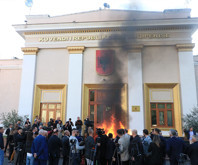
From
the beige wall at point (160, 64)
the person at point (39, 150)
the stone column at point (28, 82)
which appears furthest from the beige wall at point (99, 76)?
the person at point (39, 150)

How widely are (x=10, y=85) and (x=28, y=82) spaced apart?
315 centimetres

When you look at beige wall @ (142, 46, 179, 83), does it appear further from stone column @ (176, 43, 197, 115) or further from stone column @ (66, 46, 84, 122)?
stone column @ (66, 46, 84, 122)

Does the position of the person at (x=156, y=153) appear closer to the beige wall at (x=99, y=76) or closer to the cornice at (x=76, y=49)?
the beige wall at (x=99, y=76)

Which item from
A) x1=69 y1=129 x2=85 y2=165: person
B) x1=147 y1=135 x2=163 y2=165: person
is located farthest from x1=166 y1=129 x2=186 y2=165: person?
x1=69 y1=129 x2=85 y2=165: person

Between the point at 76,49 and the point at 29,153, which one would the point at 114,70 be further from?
the point at 29,153

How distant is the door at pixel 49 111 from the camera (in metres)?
16.3

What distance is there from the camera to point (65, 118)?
15.5 metres

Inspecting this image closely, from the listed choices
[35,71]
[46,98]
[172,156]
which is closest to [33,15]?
[35,71]

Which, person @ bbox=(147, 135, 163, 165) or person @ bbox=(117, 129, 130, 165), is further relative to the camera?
person @ bbox=(117, 129, 130, 165)

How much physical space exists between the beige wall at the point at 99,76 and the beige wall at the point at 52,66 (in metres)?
1.71

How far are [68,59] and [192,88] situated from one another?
10193 millimetres

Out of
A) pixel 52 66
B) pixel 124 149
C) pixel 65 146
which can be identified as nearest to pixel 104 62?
pixel 52 66

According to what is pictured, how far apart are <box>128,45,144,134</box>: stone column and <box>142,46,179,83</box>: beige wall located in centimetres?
53

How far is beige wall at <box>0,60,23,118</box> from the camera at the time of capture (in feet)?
59.7
